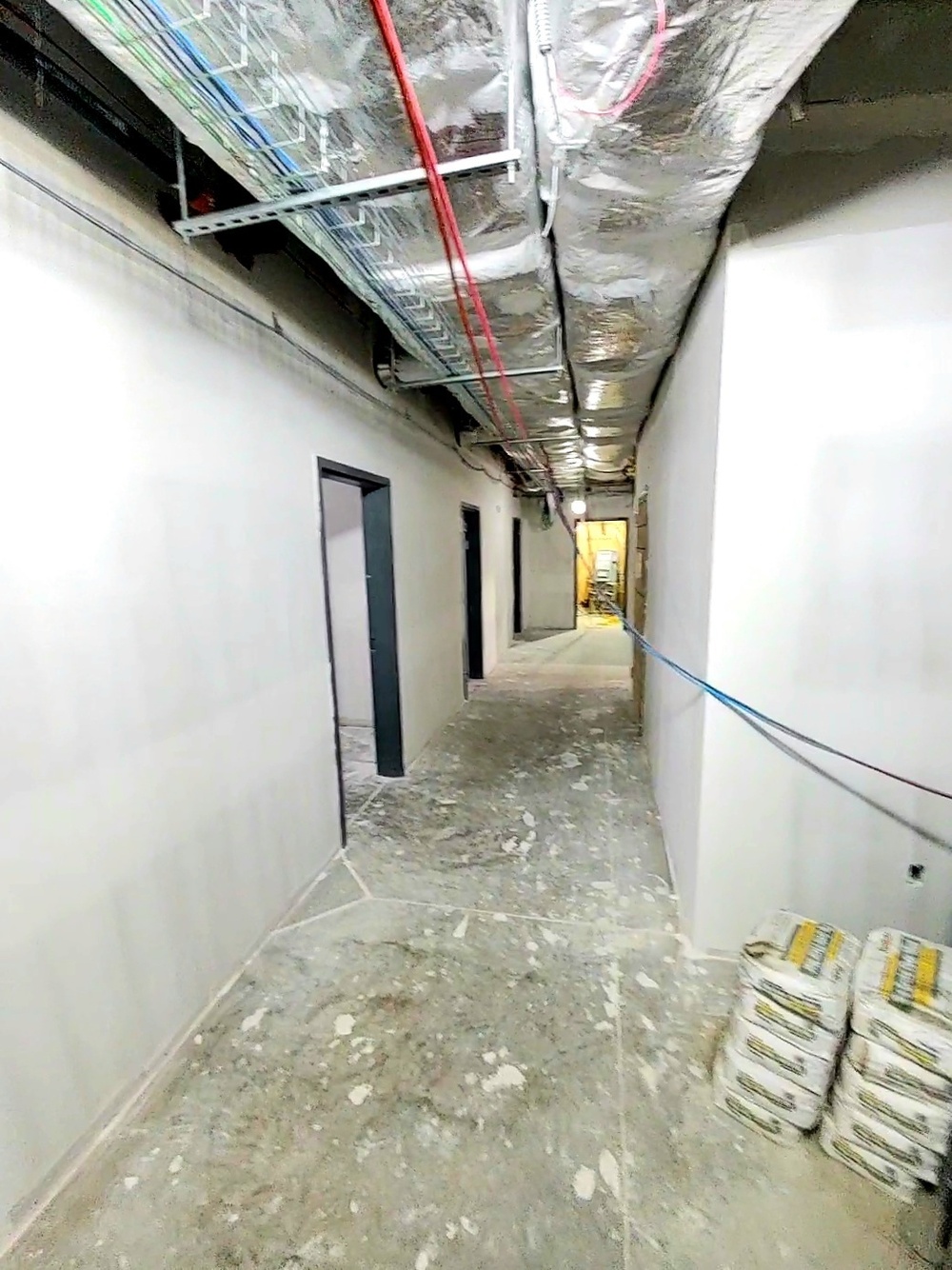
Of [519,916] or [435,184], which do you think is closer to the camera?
[435,184]

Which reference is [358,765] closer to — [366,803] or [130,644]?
[366,803]

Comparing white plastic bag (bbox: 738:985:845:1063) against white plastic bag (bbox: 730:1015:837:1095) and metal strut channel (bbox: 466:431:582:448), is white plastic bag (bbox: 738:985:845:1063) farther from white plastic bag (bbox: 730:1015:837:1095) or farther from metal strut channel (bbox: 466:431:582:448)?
metal strut channel (bbox: 466:431:582:448)

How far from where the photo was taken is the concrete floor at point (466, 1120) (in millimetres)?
1157

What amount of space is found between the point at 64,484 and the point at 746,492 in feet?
5.99

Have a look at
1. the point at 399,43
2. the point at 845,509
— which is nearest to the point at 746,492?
A: the point at 845,509

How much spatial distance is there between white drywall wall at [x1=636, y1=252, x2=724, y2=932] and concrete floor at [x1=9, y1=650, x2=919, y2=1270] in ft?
1.24

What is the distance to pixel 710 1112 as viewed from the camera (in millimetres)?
1406

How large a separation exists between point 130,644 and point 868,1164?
2.17 meters

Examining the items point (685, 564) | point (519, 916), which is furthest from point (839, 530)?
point (519, 916)

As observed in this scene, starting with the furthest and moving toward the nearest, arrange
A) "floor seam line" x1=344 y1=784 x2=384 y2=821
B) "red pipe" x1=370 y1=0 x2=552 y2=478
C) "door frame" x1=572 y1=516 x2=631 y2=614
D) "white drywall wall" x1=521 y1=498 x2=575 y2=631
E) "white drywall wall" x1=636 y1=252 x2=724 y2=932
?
"white drywall wall" x1=521 y1=498 x2=575 y2=631 < "door frame" x1=572 y1=516 x2=631 y2=614 < "floor seam line" x1=344 y1=784 x2=384 y2=821 < "white drywall wall" x1=636 y1=252 x2=724 y2=932 < "red pipe" x1=370 y1=0 x2=552 y2=478

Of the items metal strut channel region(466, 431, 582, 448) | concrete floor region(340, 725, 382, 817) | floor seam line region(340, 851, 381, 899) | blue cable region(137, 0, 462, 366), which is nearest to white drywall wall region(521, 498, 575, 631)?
metal strut channel region(466, 431, 582, 448)

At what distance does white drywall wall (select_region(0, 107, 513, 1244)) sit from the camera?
122cm

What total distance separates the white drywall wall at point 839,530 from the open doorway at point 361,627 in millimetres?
1705

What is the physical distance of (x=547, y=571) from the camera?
29.8 feet
